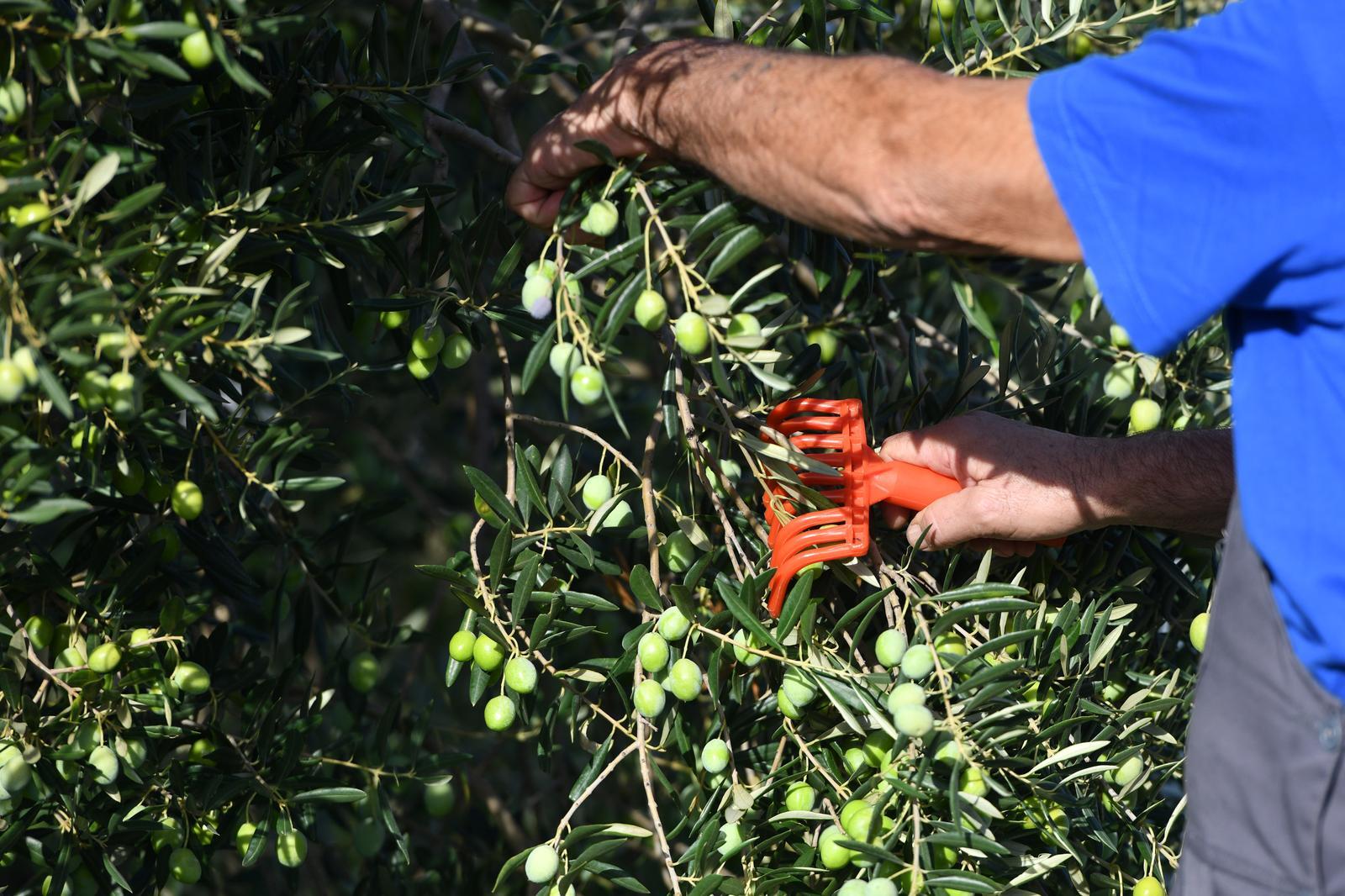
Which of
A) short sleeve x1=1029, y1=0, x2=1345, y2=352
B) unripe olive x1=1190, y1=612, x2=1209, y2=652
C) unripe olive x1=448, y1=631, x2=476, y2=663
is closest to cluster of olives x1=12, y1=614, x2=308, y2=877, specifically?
unripe olive x1=448, y1=631, x2=476, y2=663

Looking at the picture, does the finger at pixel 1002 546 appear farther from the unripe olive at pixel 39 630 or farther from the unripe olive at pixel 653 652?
the unripe olive at pixel 39 630

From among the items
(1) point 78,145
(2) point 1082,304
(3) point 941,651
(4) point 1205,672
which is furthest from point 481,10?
(4) point 1205,672

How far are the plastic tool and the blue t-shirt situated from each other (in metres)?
0.42

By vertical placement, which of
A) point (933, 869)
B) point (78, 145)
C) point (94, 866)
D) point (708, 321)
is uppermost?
point (78, 145)

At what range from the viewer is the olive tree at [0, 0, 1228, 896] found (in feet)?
3.92

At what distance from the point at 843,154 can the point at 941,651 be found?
60 cm

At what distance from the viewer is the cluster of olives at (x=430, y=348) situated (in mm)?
1478

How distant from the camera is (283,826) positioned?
61.8 inches

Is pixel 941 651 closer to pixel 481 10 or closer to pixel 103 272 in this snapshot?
pixel 103 272

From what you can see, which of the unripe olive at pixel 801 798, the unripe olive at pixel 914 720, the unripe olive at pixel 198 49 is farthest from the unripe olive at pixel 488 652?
the unripe olive at pixel 198 49

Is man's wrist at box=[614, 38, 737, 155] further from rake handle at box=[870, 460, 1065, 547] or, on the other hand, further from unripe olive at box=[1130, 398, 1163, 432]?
unripe olive at box=[1130, 398, 1163, 432]

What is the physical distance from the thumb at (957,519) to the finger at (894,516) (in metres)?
0.05

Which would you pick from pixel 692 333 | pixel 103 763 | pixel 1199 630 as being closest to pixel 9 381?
pixel 103 763

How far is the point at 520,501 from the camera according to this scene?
147 centimetres
